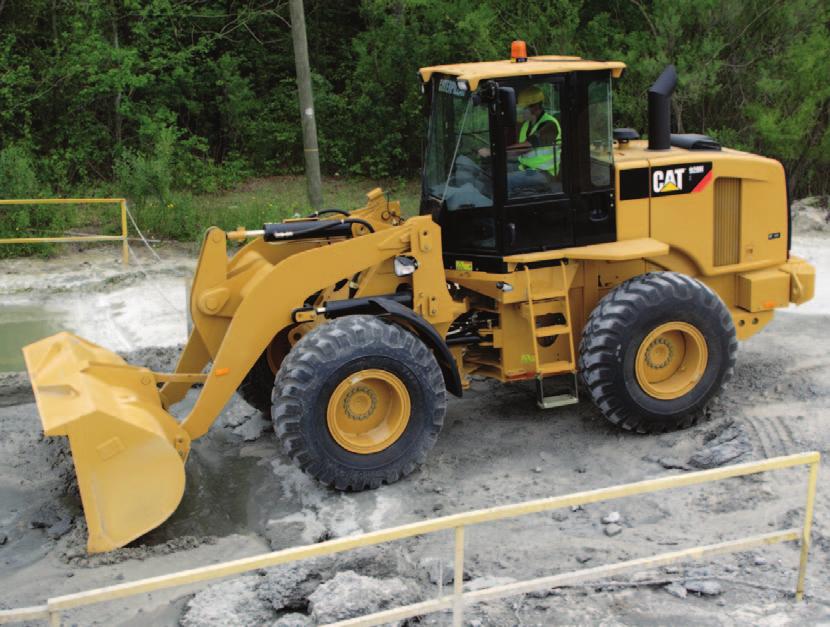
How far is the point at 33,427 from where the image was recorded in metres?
8.10

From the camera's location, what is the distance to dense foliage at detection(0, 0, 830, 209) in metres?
15.7

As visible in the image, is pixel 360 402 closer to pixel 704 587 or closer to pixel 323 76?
pixel 704 587

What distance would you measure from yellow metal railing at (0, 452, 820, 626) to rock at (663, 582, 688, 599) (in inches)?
15.2

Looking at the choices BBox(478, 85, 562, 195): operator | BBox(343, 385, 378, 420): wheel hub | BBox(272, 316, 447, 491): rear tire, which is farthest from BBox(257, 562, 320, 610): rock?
BBox(478, 85, 562, 195): operator

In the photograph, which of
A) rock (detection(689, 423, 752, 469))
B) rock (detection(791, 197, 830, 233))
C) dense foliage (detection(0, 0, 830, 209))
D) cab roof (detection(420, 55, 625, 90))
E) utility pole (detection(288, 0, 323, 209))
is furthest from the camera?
dense foliage (detection(0, 0, 830, 209))

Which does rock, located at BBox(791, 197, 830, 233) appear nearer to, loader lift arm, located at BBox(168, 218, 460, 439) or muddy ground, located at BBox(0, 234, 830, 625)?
muddy ground, located at BBox(0, 234, 830, 625)

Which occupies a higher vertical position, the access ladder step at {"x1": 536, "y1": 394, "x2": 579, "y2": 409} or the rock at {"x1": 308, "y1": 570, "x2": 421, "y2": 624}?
the access ladder step at {"x1": 536, "y1": 394, "x2": 579, "y2": 409}

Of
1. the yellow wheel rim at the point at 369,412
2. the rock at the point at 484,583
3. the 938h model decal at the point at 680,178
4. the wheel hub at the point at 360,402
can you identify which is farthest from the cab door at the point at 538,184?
the rock at the point at 484,583

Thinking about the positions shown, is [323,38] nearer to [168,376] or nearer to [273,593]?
[168,376]

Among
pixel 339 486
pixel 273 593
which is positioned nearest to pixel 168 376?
pixel 339 486

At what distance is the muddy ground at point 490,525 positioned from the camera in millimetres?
5363

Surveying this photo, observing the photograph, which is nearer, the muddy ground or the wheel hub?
the muddy ground

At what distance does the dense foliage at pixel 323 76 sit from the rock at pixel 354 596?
34.6 ft

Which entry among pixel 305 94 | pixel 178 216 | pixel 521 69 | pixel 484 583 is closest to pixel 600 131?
pixel 521 69
